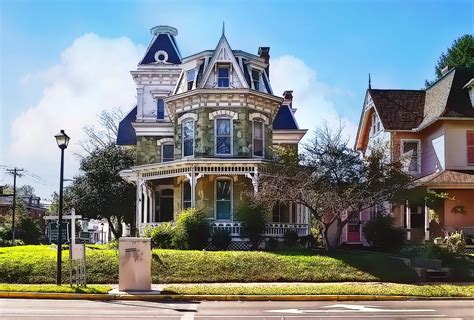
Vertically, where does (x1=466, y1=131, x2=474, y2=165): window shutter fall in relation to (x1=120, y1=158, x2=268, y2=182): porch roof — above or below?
above

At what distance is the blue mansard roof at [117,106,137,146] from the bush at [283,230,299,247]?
679 inches

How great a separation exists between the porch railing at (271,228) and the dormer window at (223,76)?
7522 mm

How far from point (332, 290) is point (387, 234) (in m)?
11.4

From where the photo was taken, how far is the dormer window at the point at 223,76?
107 ft

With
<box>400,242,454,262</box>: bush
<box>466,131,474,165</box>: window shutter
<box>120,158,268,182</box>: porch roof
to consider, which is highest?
<box>466,131,474,165</box>: window shutter

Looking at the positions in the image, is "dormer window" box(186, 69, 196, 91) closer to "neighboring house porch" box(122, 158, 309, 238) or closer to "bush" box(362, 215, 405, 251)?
"neighboring house porch" box(122, 158, 309, 238)

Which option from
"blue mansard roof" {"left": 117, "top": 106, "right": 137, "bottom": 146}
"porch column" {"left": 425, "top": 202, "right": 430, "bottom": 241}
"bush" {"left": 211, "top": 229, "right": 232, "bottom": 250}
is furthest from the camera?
"blue mansard roof" {"left": 117, "top": 106, "right": 137, "bottom": 146}

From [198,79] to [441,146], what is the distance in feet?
45.3

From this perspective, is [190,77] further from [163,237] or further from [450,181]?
[450,181]

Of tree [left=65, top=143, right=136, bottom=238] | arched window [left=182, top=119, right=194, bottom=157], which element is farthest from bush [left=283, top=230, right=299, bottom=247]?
tree [left=65, top=143, right=136, bottom=238]

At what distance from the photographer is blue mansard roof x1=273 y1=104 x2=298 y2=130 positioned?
4075 cm

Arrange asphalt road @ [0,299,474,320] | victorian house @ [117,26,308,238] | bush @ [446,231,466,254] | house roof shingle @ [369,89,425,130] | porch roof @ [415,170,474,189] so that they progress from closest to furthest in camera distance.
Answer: asphalt road @ [0,299,474,320], bush @ [446,231,466,254], victorian house @ [117,26,308,238], porch roof @ [415,170,474,189], house roof shingle @ [369,89,425,130]

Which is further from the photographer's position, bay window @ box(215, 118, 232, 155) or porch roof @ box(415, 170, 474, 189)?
bay window @ box(215, 118, 232, 155)

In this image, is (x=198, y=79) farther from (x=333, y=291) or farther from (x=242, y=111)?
(x=333, y=291)
